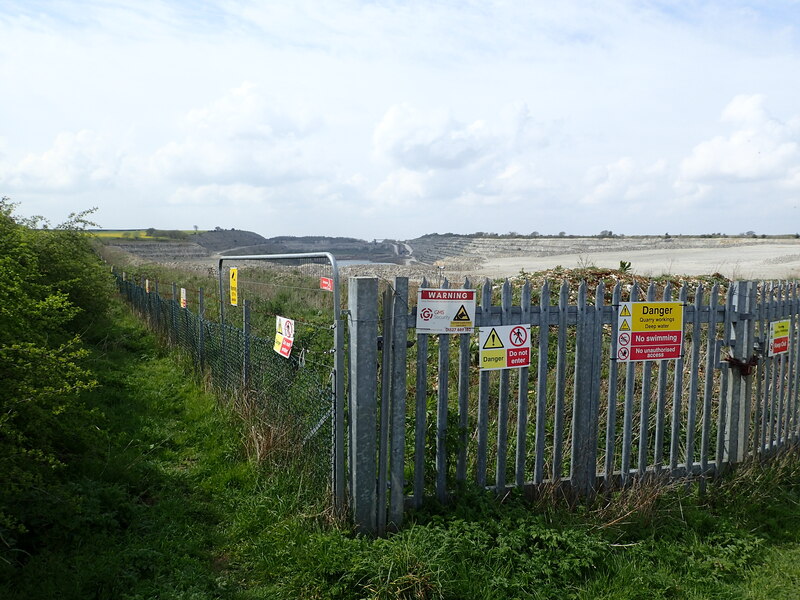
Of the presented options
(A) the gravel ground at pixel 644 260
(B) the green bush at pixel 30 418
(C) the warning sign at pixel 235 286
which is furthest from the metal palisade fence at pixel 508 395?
(A) the gravel ground at pixel 644 260

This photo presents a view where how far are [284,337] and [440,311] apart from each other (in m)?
1.82

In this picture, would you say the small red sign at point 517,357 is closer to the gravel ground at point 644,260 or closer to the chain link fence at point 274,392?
the chain link fence at point 274,392

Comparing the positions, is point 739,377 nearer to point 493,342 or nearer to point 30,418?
point 493,342

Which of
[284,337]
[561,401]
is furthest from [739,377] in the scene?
[284,337]

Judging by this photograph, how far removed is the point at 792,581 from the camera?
4199 millimetres

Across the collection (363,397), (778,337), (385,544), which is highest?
(778,337)

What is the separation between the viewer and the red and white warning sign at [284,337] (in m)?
5.43

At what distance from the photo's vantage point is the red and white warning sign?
543 centimetres

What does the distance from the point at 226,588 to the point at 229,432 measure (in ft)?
9.26

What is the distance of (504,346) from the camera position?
464 cm

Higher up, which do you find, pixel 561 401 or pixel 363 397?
pixel 363 397

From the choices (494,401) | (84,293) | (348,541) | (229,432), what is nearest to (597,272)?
(494,401)

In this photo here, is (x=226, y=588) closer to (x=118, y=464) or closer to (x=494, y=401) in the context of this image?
(x=118, y=464)

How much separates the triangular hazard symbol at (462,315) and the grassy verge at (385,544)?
1.34m
